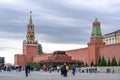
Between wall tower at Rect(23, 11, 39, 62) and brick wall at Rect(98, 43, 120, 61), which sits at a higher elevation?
wall tower at Rect(23, 11, 39, 62)

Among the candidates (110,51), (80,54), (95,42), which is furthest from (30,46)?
(110,51)

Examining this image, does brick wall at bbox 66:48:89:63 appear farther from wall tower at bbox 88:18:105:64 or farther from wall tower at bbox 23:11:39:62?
wall tower at bbox 23:11:39:62

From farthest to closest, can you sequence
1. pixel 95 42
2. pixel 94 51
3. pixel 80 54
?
pixel 80 54, pixel 95 42, pixel 94 51

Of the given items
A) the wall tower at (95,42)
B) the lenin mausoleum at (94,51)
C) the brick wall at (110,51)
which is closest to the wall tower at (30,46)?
the lenin mausoleum at (94,51)

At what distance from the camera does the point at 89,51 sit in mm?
55281

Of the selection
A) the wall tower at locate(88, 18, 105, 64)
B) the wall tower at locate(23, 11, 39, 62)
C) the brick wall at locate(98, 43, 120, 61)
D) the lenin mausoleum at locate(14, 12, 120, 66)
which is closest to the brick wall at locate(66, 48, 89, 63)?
the lenin mausoleum at locate(14, 12, 120, 66)

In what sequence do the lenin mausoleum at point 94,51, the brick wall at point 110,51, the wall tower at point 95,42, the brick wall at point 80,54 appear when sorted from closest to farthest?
the brick wall at point 110,51 < the lenin mausoleum at point 94,51 < the wall tower at point 95,42 < the brick wall at point 80,54

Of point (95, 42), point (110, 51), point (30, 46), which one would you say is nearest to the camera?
point (110, 51)

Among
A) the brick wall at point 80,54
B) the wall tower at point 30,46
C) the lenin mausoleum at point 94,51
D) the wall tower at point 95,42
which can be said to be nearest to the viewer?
the lenin mausoleum at point 94,51

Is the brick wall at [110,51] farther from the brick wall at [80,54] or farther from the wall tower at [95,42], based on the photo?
the brick wall at [80,54]

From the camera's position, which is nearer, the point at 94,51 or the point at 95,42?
the point at 94,51

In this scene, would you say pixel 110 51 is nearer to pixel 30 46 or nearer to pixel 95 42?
pixel 95 42

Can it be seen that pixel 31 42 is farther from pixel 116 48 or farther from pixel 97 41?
pixel 116 48

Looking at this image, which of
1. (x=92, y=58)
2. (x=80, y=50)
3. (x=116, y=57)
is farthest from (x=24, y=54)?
(x=116, y=57)
